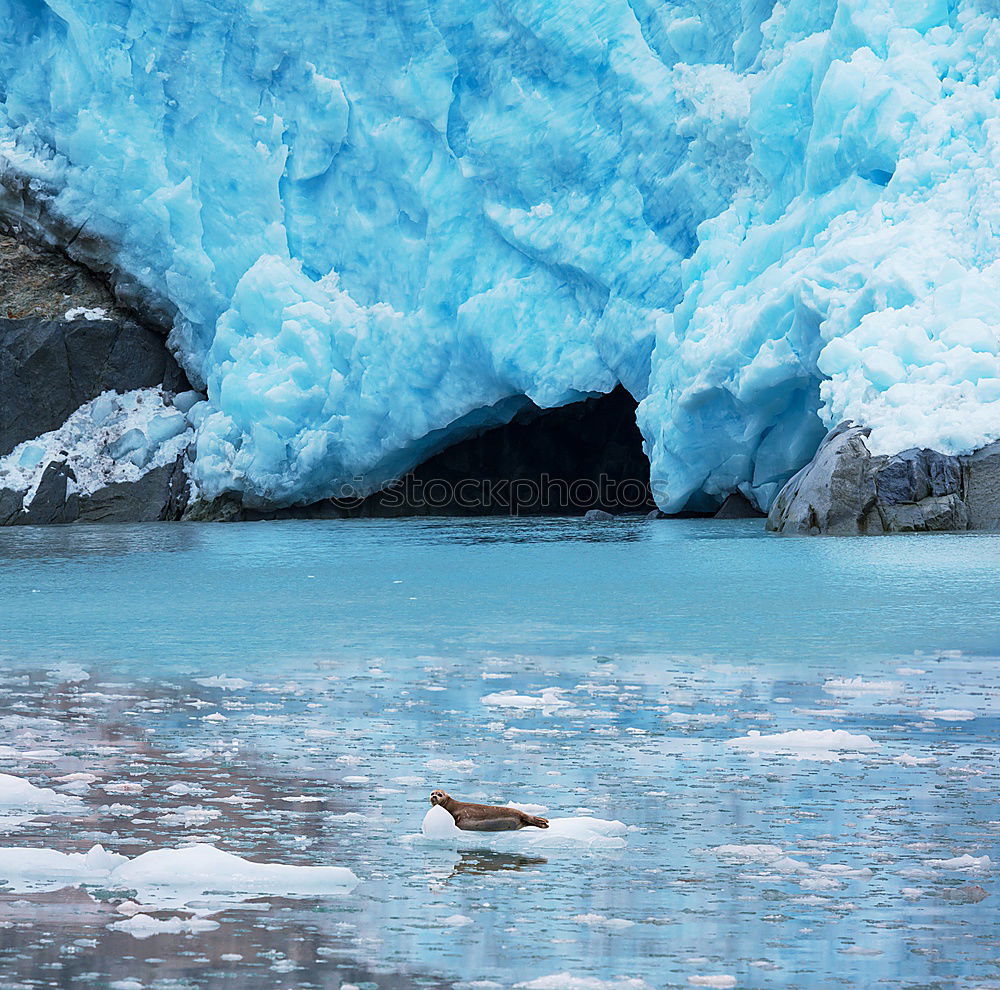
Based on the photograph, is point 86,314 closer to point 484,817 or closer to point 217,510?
point 217,510

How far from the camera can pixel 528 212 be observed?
582 inches

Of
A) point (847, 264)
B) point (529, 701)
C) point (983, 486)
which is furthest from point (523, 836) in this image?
point (847, 264)

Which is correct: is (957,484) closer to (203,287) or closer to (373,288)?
(373,288)

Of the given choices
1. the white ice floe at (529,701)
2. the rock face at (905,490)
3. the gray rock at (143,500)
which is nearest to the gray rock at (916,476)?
the rock face at (905,490)

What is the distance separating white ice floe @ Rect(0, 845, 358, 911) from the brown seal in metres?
0.32

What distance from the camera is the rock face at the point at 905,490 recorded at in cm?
1102

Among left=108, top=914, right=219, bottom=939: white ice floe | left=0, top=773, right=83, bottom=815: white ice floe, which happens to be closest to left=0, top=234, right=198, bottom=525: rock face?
left=0, top=773, right=83, bottom=815: white ice floe

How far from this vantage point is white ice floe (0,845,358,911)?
236 centimetres

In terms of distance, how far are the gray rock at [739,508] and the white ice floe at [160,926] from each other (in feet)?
42.0

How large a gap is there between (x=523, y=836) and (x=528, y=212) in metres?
12.5

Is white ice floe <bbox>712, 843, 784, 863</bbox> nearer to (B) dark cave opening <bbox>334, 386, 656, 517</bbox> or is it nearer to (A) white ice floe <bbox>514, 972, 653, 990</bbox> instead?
(A) white ice floe <bbox>514, 972, 653, 990</bbox>

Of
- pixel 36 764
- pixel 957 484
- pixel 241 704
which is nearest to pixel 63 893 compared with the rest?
pixel 36 764

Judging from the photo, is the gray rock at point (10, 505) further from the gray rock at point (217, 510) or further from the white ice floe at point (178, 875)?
the white ice floe at point (178, 875)

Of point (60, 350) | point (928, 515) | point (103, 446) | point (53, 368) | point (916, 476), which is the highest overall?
point (60, 350)
